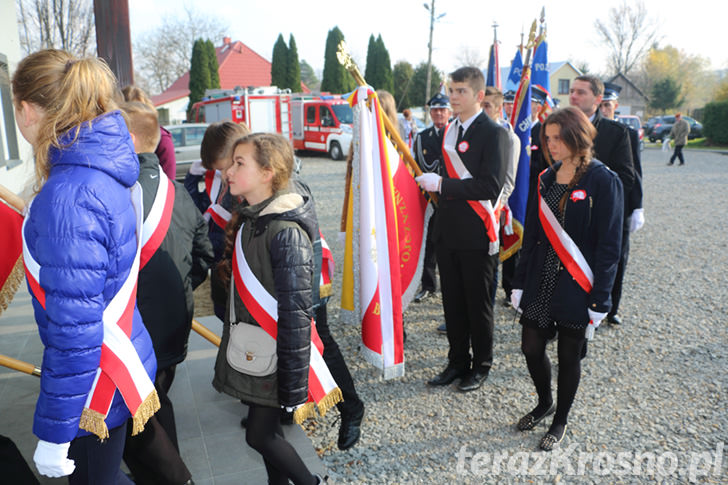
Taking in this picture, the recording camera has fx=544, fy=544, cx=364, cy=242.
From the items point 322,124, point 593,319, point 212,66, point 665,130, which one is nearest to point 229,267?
point 593,319

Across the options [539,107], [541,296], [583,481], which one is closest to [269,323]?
[541,296]

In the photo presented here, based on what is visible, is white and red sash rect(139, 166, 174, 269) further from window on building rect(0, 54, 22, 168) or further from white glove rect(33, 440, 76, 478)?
window on building rect(0, 54, 22, 168)

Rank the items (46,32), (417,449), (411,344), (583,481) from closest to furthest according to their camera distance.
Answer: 1. (583,481)
2. (417,449)
3. (411,344)
4. (46,32)

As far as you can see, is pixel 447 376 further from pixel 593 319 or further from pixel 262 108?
pixel 262 108

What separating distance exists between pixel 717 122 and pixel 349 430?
3093cm

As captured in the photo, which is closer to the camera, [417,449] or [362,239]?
[417,449]

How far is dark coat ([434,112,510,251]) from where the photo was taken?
3.46 metres

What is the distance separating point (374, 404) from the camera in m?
3.73

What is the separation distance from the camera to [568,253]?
117 inches

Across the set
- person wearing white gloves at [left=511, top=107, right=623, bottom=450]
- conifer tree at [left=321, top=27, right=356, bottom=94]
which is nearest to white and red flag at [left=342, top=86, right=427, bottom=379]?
person wearing white gloves at [left=511, top=107, right=623, bottom=450]

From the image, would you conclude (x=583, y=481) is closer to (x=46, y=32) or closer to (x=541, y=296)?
(x=541, y=296)

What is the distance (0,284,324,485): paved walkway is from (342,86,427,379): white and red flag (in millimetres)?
763

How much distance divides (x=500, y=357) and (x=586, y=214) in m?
1.82

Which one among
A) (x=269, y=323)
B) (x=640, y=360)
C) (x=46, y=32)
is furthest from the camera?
(x=46, y=32)
